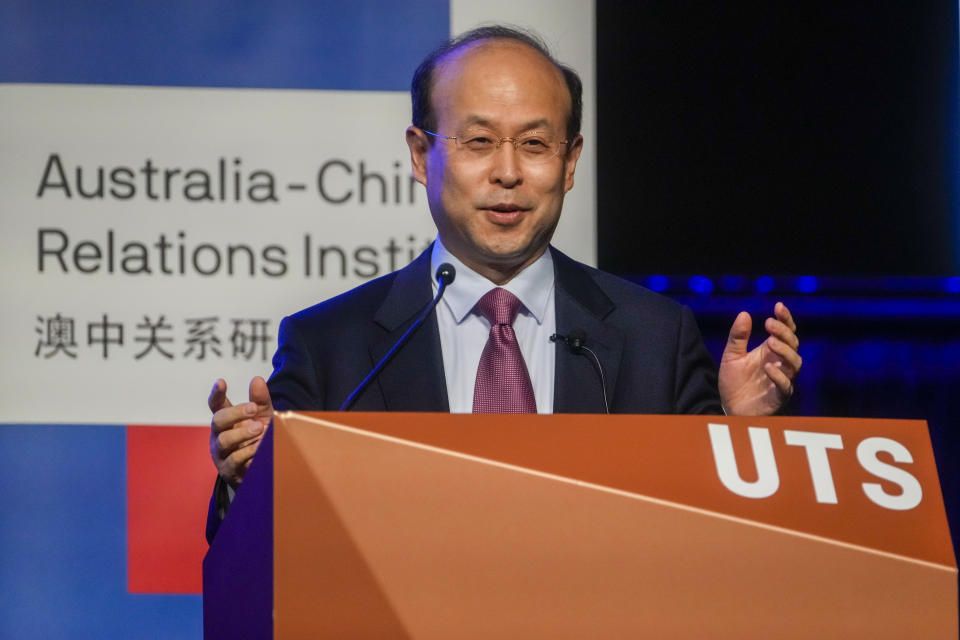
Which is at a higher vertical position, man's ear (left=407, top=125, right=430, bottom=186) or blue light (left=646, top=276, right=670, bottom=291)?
man's ear (left=407, top=125, right=430, bottom=186)

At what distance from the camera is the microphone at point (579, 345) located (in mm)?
1701

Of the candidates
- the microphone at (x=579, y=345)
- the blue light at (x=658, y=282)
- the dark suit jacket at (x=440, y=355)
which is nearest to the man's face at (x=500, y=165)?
the dark suit jacket at (x=440, y=355)

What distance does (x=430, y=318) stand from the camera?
1.93 meters

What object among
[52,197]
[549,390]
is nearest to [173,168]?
[52,197]

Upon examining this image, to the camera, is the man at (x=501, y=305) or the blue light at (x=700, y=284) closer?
the man at (x=501, y=305)

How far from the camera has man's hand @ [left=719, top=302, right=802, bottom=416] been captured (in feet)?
5.22

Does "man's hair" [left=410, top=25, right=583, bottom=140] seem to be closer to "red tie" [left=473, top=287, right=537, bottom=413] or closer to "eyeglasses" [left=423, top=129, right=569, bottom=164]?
"eyeglasses" [left=423, top=129, right=569, bottom=164]

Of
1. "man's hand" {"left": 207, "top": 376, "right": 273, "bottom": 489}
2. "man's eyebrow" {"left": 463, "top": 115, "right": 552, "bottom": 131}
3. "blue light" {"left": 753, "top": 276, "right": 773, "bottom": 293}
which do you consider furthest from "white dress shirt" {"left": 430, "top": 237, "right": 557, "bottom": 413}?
"blue light" {"left": 753, "top": 276, "right": 773, "bottom": 293}

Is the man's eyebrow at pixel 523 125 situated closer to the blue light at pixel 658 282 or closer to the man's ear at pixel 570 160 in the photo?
the man's ear at pixel 570 160

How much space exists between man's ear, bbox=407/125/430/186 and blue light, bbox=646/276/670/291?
1.15 meters

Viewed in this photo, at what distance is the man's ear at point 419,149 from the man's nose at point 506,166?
0.17 m

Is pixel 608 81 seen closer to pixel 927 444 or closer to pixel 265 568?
pixel 927 444

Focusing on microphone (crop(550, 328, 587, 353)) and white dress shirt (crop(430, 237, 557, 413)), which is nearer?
microphone (crop(550, 328, 587, 353))

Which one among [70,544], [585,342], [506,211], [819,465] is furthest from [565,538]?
[70,544]
